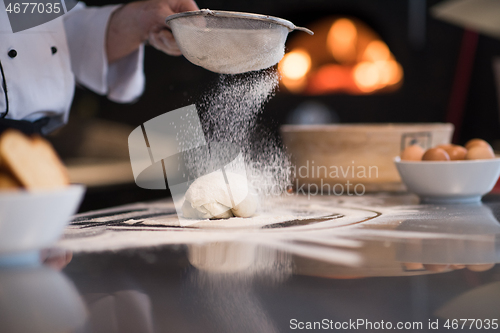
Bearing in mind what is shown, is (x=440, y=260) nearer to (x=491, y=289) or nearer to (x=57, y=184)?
(x=491, y=289)

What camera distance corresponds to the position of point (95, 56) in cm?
99

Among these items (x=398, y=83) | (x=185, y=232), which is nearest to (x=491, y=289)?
(x=185, y=232)

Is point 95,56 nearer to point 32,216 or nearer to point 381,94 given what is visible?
point 32,216

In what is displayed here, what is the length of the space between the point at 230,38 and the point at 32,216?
0.46 m

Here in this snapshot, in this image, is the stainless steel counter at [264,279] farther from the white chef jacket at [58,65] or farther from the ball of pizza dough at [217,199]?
the white chef jacket at [58,65]

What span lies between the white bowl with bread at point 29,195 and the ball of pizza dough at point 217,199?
0.31m

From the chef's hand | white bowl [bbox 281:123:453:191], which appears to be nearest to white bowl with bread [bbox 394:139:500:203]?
white bowl [bbox 281:123:453:191]

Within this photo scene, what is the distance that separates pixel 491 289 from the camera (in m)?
0.34

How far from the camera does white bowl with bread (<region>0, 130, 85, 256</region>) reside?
1.08 feet

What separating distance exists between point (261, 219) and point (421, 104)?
2759 mm

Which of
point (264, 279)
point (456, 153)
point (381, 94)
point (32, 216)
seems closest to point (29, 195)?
point (32, 216)

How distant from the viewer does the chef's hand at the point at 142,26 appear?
83cm

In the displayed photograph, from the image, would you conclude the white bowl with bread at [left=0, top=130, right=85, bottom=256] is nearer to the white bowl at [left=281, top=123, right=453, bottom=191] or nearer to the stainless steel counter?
the stainless steel counter

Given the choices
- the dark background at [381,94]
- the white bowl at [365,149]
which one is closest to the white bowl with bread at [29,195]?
the white bowl at [365,149]
